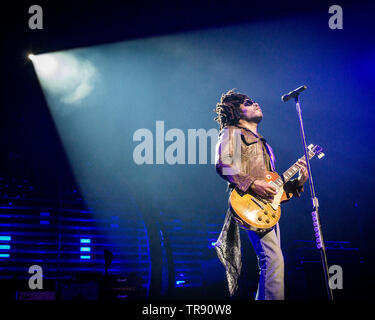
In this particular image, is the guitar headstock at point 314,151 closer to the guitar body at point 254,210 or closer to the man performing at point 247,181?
the man performing at point 247,181

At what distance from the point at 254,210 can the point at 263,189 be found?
233mm

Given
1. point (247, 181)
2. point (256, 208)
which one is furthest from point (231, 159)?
point (256, 208)

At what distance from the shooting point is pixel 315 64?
6910 mm

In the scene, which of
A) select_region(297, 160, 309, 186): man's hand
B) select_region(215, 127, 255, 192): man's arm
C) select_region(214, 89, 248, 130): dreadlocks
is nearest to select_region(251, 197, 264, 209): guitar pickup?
select_region(215, 127, 255, 192): man's arm

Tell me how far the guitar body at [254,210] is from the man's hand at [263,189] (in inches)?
2.2

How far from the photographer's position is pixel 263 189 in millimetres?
3484

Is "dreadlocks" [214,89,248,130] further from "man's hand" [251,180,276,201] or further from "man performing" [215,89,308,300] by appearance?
"man's hand" [251,180,276,201]

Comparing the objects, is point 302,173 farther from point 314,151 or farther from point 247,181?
point 247,181

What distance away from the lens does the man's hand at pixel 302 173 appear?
377cm

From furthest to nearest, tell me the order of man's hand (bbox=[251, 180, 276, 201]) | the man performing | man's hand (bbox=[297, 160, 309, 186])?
man's hand (bbox=[297, 160, 309, 186]), man's hand (bbox=[251, 180, 276, 201]), the man performing

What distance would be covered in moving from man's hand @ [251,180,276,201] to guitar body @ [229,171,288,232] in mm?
57

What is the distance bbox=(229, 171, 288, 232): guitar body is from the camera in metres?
3.37
